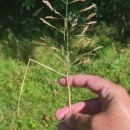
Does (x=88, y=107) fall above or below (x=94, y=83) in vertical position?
below

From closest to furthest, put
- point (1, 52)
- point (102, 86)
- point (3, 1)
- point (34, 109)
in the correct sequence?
1. point (102, 86)
2. point (34, 109)
3. point (1, 52)
4. point (3, 1)

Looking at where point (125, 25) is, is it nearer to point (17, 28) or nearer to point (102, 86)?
point (17, 28)

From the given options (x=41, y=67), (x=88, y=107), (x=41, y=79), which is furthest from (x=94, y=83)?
(x=41, y=67)

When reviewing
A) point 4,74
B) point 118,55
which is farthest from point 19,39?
point 118,55

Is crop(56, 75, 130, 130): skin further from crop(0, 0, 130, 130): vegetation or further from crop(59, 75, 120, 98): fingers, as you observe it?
crop(0, 0, 130, 130): vegetation

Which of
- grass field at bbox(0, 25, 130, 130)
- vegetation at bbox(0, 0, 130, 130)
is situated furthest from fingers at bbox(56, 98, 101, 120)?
grass field at bbox(0, 25, 130, 130)

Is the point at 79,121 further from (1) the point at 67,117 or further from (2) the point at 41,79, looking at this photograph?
(2) the point at 41,79

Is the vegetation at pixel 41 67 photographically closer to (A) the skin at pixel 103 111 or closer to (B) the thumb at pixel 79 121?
(A) the skin at pixel 103 111
